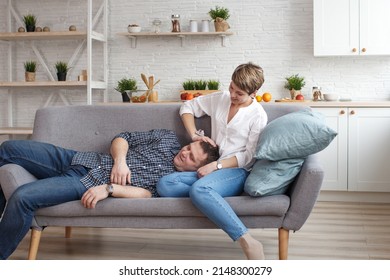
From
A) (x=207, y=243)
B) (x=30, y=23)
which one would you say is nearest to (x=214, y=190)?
(x=207, y=243)

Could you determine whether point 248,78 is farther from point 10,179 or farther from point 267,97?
point 267,97

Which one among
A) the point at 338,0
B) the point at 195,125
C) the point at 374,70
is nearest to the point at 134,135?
the point at 195,125

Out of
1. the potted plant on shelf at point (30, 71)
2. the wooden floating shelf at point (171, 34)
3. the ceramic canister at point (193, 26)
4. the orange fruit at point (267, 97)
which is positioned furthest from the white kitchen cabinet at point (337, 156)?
the potted plant on shelf at point (30, 71)

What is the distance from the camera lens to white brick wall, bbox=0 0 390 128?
237 inches

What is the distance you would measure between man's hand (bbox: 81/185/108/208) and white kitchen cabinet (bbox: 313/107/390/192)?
2.78m

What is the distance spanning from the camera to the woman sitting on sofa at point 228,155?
3.00m

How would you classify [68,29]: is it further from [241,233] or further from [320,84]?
[241,233]

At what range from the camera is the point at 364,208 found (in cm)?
508

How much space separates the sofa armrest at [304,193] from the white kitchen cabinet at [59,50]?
3.42 m

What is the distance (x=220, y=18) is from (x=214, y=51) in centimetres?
41

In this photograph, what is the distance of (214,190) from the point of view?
308 centimetres

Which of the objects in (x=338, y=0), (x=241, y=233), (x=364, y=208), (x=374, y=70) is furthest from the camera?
(x=374, y=70)

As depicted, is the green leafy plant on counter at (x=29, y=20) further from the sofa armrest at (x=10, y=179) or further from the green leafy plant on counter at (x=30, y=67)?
the sofa armrest at (x=10, y=179)
